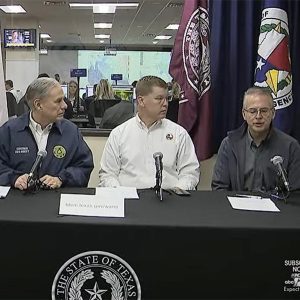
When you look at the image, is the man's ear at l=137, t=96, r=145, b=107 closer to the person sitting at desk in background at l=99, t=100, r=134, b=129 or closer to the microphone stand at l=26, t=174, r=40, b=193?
the microphone stand at l=26, t=174, r=40, b=193

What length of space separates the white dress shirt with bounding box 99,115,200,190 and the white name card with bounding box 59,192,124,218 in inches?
31.3

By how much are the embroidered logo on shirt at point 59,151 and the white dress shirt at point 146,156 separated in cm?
31

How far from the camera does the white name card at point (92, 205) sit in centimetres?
161

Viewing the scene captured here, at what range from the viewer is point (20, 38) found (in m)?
8.33

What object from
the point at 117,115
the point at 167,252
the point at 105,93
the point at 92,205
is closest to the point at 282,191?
the point at 167,252

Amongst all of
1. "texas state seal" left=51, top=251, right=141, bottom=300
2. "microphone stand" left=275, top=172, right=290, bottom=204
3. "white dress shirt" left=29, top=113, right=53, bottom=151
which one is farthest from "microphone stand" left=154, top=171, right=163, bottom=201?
"white dress shirt" left=29, top=113, right=53, bottom=151

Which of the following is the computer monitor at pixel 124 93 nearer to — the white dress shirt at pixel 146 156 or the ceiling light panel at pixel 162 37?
the white dress shirt at pixel 146 156

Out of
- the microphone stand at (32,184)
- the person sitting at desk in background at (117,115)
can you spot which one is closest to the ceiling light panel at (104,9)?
the person sitting at desk in background at (117,115)

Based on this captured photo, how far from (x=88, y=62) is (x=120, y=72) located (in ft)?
2.59

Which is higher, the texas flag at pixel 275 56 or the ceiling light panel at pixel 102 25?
the ceiling light panel at pixel 102 25

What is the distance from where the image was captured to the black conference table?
1.53 meters

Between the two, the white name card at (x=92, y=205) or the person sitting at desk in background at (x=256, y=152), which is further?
the person sitting at desk in background at (x=256, y=152)

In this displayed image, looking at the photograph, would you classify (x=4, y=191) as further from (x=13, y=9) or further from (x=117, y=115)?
(x=13, y=9)

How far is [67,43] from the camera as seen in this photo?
1163cm
